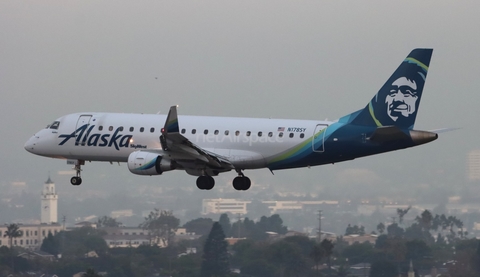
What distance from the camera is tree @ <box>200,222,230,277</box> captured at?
9256 cm

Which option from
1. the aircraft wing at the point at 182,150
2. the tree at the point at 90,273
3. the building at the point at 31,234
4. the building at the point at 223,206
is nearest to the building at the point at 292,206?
the building at the point at 223,206

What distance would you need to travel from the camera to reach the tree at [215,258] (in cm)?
9256

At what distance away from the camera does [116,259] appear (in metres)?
96.1

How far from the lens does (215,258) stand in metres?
94.6

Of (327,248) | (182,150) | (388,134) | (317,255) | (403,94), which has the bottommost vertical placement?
(317,255)

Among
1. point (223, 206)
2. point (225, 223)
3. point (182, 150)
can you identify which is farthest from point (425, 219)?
point (182, 150)

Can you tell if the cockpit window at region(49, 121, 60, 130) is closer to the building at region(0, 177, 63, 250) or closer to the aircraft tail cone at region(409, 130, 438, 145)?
the aircraft tail cone at region(409, 130, 438, 145)

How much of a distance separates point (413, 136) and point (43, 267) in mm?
47820

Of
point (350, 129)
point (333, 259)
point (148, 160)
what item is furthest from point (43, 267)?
point (350, 129)

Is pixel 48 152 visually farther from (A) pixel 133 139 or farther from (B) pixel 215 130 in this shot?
(B) pixel 215 130

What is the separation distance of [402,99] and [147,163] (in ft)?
46.4

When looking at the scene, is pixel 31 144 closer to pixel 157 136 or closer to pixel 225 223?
pixel 157 136

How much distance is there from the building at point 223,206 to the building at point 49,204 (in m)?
16.7

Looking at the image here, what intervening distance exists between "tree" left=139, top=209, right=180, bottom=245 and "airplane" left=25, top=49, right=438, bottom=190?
134 ft
